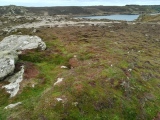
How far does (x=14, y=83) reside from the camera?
36531mm

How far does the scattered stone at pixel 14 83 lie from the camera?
34459mm

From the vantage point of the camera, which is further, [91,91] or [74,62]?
[74,62]

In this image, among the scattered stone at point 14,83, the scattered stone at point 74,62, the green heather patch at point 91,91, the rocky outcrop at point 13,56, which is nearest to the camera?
the green heather patch at point 91,91

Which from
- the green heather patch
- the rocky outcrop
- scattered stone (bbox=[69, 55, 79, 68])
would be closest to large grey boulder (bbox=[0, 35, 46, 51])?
the rocky outcrop

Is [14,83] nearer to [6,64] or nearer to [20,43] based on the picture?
[6,64]

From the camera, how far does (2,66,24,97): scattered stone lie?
34.5m

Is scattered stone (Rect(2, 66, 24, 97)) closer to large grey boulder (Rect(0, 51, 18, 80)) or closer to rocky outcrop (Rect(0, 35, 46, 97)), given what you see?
rocky outcrop (Rect(0, 35, 46, 97))

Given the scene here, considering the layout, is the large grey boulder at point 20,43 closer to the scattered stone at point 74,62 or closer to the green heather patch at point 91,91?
the green heather patch at point 91,91

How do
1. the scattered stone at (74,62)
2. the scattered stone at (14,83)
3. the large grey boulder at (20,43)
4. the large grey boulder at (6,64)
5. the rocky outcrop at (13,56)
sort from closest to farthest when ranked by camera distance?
the scattered stone at (14,83) < the rocky outcrop at (13,56) < the large grey boulder at (6,64) < the scattered stone at (74,62) < the large grey boulder at (20,43)

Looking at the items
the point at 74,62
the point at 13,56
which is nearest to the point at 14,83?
the point at 13,56

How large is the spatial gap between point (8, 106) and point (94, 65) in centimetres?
1734

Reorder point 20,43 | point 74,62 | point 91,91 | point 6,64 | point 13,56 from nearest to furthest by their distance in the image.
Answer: point 91,91 < point 6,64 < point 13,56 < point 74,62 < point 20,43

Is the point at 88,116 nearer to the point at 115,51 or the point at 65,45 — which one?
the point at 115,51

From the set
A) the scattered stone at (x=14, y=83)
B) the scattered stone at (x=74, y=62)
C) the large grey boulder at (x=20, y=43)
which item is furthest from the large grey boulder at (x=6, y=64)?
the scattered stone at (x=74, y=62)
